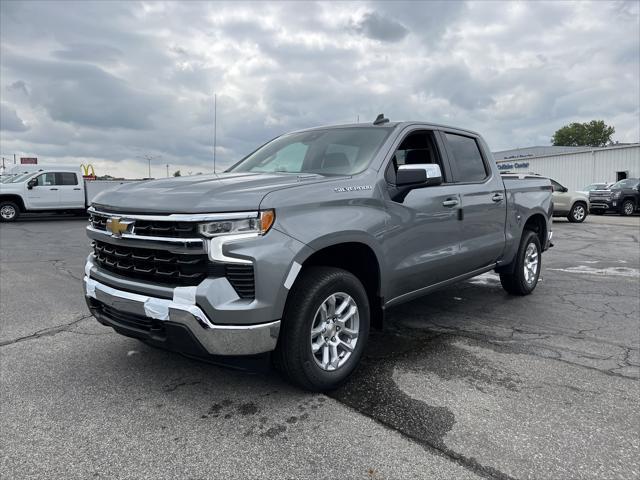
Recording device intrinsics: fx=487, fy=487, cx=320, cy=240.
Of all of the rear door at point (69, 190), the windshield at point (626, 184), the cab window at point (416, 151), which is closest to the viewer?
the cab window at point (416, 151)

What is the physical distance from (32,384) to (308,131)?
119 inches

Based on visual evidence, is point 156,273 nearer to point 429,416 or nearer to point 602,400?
point 429,416

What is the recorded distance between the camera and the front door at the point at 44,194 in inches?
712

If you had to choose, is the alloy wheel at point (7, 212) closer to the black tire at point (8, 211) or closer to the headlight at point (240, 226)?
the black tire at point (8, 211)

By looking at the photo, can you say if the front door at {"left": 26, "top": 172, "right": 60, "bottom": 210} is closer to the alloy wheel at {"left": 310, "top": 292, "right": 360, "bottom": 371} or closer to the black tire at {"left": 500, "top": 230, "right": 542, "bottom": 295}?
the black tire at {"left": 500, "top": 230, "right": 542, "bottom": 295}

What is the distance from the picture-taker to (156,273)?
288 cm

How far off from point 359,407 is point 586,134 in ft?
333

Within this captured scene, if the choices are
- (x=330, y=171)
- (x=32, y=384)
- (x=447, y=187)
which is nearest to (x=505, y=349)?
(x=447, y=187)

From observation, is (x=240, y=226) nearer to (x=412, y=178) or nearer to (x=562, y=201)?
(x=412, y=178)

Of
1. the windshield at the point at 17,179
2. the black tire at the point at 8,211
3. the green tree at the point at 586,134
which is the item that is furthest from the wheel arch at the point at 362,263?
the green tree at the point at 586,134

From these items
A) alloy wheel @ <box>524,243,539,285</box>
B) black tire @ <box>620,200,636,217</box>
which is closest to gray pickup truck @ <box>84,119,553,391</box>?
alloy wheel @ <box>524,243,539,285</box>

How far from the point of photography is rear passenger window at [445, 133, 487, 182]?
4.67 m

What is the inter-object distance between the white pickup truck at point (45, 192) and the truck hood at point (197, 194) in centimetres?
1665

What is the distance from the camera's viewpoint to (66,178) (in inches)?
740
